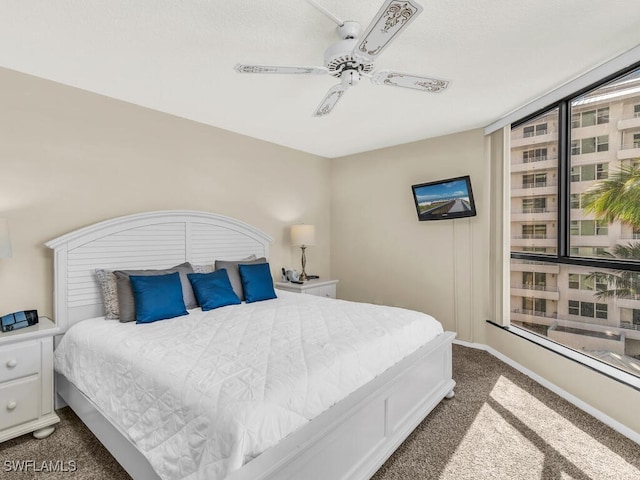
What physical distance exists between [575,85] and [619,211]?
1.02 meters

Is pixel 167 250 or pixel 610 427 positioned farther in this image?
pixel 167 250

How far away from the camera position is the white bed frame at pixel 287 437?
4.81 feet

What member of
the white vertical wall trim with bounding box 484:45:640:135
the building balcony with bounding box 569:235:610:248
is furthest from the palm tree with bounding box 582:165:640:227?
the white vertical wall trim with bounding box 484:45:640:135

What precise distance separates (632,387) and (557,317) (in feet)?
2.95

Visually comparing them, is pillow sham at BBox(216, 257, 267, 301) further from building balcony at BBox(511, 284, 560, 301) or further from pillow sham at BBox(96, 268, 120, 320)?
building balcony at BBox(511, 284, 560, 301)

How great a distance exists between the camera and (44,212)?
2.66 metres

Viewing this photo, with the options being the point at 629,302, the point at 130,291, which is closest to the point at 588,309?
the point at 629,302

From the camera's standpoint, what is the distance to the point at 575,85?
262 cm

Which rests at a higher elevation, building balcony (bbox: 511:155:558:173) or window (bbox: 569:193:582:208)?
building balcony (bbox: 511:155:558:173)

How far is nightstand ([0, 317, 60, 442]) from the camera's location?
214 cm

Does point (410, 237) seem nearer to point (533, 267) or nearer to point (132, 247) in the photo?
point (533, 267)

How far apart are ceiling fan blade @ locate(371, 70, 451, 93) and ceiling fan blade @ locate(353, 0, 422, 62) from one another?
0.23 meters

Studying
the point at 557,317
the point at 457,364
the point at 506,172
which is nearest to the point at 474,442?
the point at 457,364

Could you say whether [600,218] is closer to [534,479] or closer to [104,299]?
[534,479]
